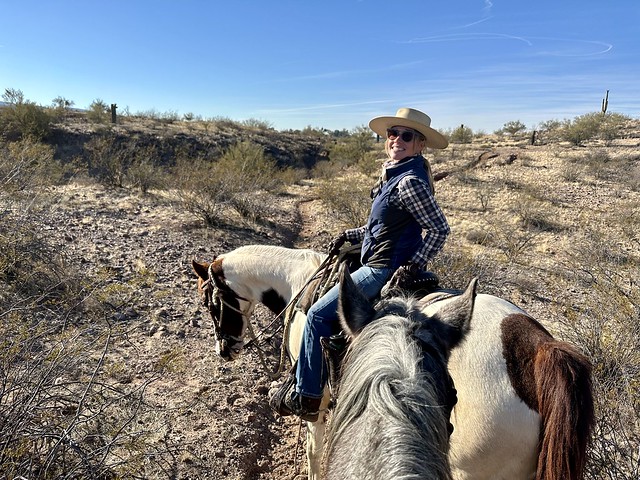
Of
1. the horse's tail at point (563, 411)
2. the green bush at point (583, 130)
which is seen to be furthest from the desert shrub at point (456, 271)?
the green bush at point (583, 130)

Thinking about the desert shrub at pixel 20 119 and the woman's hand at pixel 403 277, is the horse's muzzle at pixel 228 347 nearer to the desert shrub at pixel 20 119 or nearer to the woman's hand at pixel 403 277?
the woman's hand at pixel 403 277

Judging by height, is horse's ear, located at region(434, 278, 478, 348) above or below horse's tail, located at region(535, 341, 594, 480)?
above

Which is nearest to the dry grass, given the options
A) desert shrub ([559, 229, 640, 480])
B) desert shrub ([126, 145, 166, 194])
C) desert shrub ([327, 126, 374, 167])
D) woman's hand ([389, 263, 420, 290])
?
desert shrub ([559, 229, 640, 480])

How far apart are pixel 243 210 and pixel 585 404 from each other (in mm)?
10139

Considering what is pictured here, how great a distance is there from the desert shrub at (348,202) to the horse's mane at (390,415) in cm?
902

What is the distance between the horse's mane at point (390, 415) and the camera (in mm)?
1198

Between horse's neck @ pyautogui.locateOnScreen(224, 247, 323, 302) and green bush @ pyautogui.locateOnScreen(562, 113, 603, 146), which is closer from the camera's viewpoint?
horse's neck @ pyautogui.locateOnScreen(224, 247, 323, 302)

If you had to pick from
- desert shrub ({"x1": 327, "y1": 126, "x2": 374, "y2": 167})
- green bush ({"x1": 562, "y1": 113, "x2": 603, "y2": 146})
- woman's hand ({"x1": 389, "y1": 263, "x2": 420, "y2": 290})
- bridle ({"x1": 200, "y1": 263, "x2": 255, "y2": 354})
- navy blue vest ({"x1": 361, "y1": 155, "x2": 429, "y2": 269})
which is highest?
green bush ({"x1": 562, "y1": 113, "x2": 603, "y2": 146})

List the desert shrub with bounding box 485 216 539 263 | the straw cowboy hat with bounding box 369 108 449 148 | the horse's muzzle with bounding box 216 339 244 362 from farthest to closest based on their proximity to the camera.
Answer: the desert shrub with bounding box 485 216 539 263 < the horse's muzzle with bounding box 216 339 244 362 < the straw cowboy hat with bounding box 369 108 449 148

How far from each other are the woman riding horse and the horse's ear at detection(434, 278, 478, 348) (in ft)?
2.72

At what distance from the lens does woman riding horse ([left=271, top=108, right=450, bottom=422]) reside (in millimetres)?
2875

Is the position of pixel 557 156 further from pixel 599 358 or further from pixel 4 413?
pixel 4 413

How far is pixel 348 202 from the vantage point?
12.1 m

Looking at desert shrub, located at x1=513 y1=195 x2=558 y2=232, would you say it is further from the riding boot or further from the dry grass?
the riding boot
